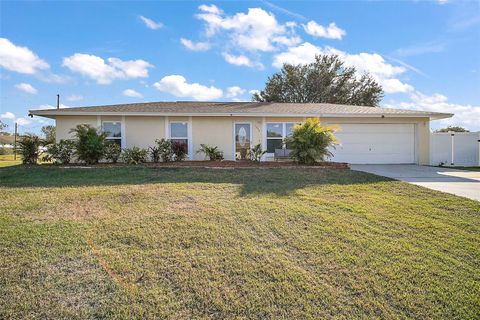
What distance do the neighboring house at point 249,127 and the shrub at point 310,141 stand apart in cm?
240

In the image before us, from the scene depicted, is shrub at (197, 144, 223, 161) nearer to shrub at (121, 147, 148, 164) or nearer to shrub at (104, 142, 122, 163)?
shrub at (121, 147, 148, 164)

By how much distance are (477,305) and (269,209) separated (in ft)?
9.81

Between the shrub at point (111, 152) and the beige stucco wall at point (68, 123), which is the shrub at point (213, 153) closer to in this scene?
the shrub at point (111, 152)

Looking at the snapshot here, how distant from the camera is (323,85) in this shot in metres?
30.6

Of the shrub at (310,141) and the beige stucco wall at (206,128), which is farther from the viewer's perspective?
the beige stucco wall at (206,128)

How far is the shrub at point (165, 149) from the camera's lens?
11688 millimetres

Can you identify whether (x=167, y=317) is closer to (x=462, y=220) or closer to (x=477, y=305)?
(x=477, y=305)

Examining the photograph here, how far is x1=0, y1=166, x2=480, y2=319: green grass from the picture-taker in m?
2.65

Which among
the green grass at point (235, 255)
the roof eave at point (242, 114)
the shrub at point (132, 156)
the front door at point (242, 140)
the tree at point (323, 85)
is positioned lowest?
the green grass at point (235, 255)

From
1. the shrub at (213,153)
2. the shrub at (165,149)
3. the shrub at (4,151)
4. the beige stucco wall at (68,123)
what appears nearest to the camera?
the shrub at (165,149)

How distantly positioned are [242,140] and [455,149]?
38.5ft

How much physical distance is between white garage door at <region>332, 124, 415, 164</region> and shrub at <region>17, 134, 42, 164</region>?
44.9 feet

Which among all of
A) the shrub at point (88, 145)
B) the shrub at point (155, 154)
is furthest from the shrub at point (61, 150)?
the shrub at point (155, 154)

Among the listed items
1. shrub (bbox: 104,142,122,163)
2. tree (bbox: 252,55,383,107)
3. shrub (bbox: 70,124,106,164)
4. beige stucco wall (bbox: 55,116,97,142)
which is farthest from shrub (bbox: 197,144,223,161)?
tree (bbox: 252,55,383,107)
